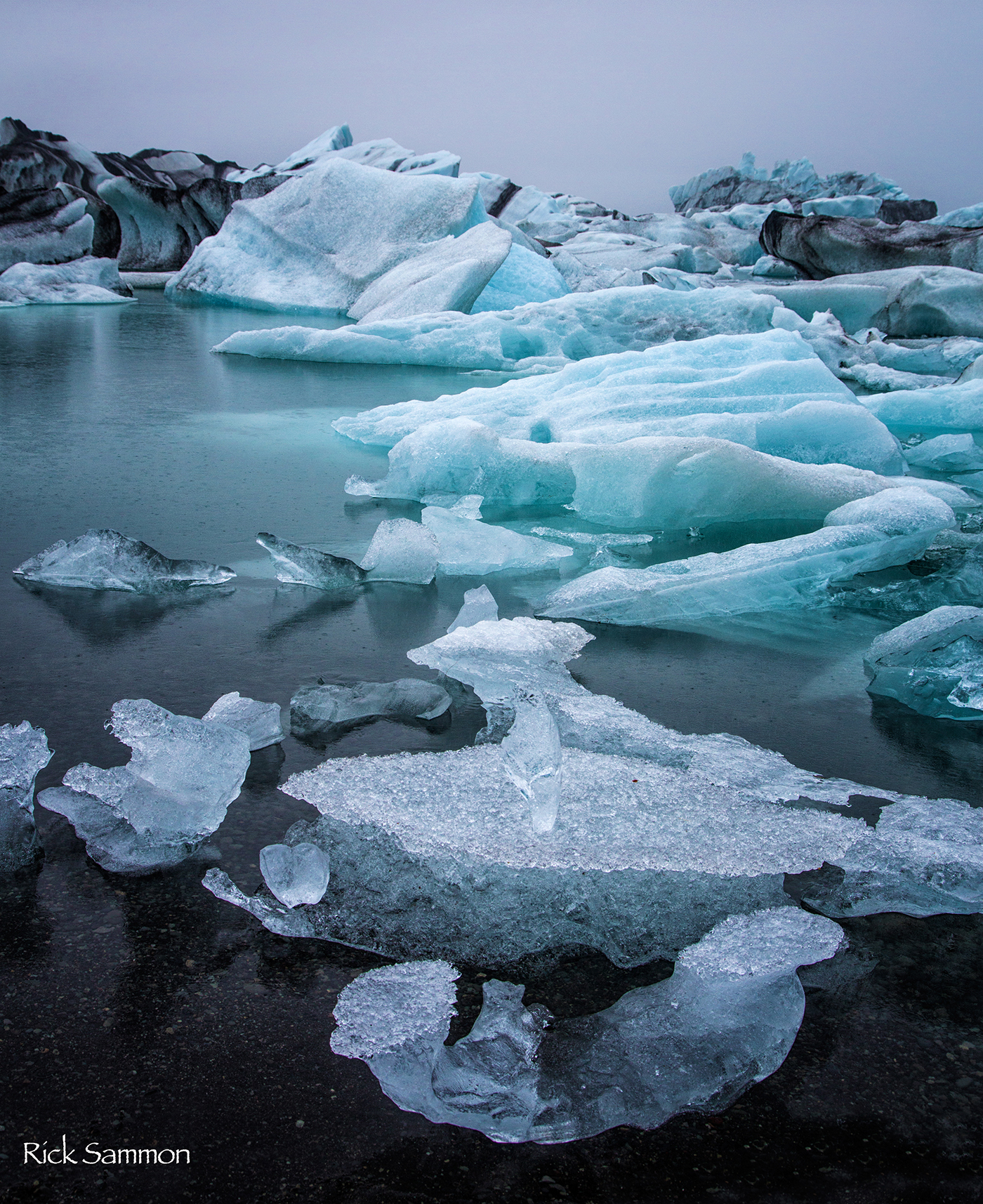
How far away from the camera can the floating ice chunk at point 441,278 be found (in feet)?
26.1

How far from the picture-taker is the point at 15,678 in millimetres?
1833

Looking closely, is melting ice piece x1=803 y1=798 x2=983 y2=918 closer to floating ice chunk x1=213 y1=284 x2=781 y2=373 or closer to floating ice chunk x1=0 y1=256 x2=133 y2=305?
floating ice chunk x1=213 y1=284 x2=781 y2=373

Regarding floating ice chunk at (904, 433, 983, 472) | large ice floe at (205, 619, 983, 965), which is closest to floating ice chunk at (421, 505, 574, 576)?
large ice floe at (205, 619, 983, 965)

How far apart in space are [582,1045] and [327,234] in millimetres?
10345

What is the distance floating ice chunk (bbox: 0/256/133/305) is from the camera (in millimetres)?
10852

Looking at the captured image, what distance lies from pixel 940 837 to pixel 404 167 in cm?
1679

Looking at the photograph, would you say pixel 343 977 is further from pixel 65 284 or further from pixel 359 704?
pixel 65 284

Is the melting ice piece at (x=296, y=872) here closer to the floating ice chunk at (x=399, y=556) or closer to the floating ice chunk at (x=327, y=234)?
the floating ice chunk at (x=399, y=556)

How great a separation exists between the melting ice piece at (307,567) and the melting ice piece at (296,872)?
4.25ft

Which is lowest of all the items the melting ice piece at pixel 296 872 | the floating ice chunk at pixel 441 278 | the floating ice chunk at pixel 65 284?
the floating ice chunk at pixel 65 284

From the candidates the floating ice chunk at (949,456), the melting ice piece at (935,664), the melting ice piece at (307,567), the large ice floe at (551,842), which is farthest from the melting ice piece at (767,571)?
the floating ice chunk at (949,456)

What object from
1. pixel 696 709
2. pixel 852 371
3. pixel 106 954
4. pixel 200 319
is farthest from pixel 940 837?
pixel 200 319

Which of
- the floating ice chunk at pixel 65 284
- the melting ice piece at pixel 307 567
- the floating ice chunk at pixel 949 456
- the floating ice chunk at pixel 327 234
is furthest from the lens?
the floating ice chunk at pixel 65 284

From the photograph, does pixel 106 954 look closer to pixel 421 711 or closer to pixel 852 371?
pixel 421 711
